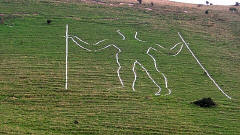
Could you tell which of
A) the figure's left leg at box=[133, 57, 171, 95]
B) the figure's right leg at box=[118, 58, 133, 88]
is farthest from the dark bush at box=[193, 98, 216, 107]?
the figure's right leg at box=[118, 58, 133, 88]

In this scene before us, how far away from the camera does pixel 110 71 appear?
3856 cm

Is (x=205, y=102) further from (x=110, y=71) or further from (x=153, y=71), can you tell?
(x=110, y=71)

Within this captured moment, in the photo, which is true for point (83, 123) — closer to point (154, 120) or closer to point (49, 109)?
point (49, 109)

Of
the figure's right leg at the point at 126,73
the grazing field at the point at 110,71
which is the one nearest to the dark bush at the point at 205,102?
the grazing field at the point at 110,71

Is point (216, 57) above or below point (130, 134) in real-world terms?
above

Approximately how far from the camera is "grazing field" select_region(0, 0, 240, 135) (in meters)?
29.5

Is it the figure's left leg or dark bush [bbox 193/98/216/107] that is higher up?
the figure's left leg

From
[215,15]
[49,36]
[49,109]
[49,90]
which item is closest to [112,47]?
[49,36]

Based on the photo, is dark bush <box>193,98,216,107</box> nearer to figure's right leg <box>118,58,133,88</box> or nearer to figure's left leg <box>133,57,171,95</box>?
figure's left leg <box>133,57,171,95</box>

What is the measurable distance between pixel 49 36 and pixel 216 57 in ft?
73.6

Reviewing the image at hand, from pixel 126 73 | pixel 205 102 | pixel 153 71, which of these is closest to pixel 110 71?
pixel 126 73

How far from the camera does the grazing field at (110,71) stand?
96.8 ft

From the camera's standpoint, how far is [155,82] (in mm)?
36969

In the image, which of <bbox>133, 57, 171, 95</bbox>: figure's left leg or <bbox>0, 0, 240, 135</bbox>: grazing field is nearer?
<bbox>0, 0, 240, 135</bbox>: grazing field
